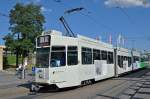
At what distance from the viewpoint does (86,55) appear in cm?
2473

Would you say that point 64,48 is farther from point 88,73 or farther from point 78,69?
point 88,73

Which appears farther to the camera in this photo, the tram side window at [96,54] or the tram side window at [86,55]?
the tram side window at [96,54]

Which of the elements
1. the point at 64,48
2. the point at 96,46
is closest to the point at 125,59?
the point at 96,46

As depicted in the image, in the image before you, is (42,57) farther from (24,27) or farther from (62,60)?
(24,27)

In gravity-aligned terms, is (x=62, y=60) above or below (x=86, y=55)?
below

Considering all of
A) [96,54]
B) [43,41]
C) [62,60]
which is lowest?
[62,60]

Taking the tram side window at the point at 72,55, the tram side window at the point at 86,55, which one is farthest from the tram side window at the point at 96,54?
the tram side window at the point at 72,55

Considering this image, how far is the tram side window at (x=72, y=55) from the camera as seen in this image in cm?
2205

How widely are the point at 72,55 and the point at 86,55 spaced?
2.50 m

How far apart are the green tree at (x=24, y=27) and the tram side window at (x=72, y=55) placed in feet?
147

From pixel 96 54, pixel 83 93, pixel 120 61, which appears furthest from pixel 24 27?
pixel 83 93

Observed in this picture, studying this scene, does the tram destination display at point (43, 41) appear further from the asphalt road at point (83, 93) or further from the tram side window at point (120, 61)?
the tram side window at point (120, 61)

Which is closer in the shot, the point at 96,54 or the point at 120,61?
the point at 96,54

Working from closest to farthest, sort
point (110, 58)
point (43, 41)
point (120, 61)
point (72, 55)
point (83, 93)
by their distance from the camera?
1. point (83, 93)
2. point (43, 41)
3. point (72, 55)
4. point (110, 58)
5. point (120, 61)
